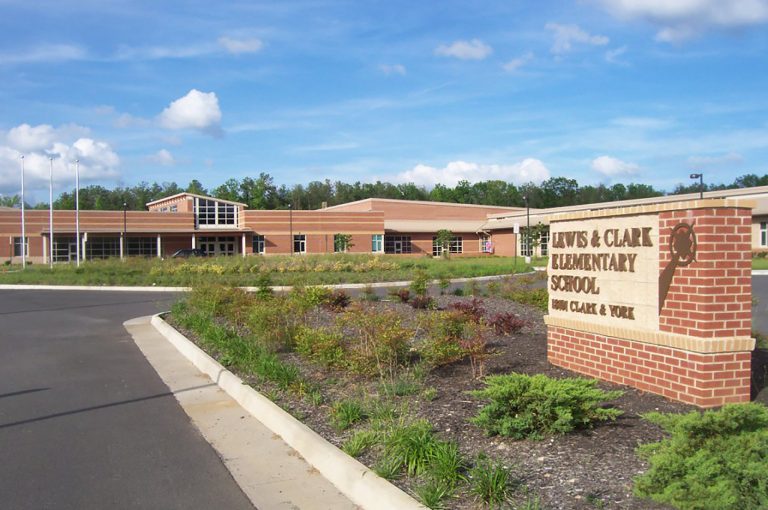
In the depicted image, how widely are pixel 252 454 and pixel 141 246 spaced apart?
6483 centimetres

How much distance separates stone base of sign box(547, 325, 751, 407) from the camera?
643 centimetres

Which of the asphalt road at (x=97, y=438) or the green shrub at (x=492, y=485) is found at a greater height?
the green shrub at (x=492, y=485)

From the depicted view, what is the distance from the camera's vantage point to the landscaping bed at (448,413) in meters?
4.83

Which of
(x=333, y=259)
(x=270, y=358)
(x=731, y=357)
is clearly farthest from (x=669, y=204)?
(x=333, y=259)

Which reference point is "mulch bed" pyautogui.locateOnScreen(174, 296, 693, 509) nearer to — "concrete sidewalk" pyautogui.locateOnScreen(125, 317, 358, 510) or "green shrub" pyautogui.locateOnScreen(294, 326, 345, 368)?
"green shrub" pyautogui.locateOnScreen(294, 326, 345, 368)

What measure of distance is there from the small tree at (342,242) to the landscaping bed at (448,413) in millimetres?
57553

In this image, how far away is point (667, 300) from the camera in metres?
6.86

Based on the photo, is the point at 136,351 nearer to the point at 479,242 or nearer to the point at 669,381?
the point at 669,381

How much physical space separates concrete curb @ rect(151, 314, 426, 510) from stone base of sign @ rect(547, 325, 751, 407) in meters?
3.21

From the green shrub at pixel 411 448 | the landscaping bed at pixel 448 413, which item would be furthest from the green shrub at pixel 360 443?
the green shrub at pixel 411 448

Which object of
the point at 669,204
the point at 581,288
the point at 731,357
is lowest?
the point at 731,357

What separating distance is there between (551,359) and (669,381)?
2.06 metres

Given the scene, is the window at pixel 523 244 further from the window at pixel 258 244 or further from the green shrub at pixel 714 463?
the green shrub at pixel 714 463

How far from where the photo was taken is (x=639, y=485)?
434 cm
